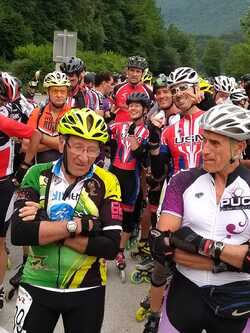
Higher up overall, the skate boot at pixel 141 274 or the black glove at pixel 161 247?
the black glove at pixel 161 247

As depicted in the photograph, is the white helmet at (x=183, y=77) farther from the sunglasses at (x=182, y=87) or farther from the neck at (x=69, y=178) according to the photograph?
the neck at (x=69, y=178)

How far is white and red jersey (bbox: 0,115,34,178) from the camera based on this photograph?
170 inches

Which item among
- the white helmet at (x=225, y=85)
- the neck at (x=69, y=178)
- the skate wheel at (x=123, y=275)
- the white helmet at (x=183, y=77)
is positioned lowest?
the skate wheel at (x=123, y=275)

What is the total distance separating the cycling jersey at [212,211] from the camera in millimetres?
2762

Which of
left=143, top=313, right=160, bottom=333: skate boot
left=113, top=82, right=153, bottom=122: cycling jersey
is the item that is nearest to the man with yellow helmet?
left=143, top=313, right=160, bottom=333: skate boot

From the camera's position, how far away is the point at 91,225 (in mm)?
2887

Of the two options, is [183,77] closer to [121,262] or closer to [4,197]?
[4,197]

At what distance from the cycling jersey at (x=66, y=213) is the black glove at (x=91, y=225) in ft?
0.13

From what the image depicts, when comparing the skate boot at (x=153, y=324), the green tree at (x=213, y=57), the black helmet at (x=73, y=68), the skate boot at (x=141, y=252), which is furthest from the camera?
the green tree at (x=213, y=57)

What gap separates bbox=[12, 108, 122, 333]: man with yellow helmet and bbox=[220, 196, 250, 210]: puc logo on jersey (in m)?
0.64

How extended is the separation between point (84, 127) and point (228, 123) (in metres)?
0.85

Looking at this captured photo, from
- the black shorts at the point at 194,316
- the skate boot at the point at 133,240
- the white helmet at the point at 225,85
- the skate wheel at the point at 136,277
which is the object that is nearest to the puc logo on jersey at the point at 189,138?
the skate wheel at the point at 136,277

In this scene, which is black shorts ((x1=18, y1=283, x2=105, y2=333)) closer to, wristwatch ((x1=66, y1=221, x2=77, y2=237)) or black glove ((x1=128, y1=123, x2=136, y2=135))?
wristwatch ((x1=66, y1=221, x2=77, y2=237))

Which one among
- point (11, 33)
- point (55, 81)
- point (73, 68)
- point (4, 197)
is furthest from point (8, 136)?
point (11, 33)
